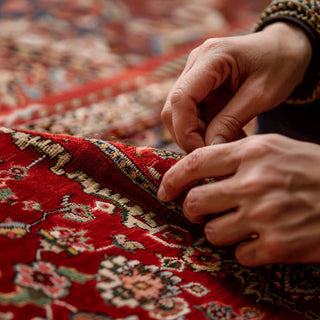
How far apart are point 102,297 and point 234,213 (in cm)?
16

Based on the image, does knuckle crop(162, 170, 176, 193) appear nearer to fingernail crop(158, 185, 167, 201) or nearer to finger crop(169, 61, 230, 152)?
fingernail crop(158, 185, 167, 201)

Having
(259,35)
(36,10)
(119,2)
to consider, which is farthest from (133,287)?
(119,2)

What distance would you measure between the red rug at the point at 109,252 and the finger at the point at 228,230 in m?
0.04

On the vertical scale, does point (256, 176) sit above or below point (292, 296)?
above

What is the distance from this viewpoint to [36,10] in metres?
1.94

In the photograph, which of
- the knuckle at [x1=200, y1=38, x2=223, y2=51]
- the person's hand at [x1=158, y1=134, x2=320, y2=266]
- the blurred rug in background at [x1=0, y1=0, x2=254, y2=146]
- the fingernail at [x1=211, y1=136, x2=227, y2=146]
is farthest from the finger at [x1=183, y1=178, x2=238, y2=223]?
the blurred rug in background at [x1=0, y1=0, x2=254, y2=146]

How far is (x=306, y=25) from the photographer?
0.84 meters

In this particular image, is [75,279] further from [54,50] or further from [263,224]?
[54,50]

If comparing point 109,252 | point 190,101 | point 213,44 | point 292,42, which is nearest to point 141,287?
point 109,252

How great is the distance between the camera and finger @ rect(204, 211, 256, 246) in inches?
19.6

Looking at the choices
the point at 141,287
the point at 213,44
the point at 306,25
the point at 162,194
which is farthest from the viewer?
the point at 306,25

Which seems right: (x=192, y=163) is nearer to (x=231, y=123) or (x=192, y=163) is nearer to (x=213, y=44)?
(x=231, y=123)

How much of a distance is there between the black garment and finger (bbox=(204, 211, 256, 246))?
440 millimetres

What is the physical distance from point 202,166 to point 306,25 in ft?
1.51
